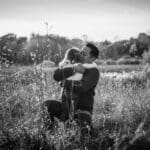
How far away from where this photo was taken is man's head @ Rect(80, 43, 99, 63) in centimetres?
360

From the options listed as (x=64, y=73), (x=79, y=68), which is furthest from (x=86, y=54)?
(x=64, y=73)

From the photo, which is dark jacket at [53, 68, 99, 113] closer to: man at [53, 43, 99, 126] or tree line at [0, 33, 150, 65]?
man at [53, 43, 99, 126]

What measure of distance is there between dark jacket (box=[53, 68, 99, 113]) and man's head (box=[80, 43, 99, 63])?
0.74 ft

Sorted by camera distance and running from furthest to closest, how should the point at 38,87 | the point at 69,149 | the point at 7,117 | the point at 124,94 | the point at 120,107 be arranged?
1. the point at 124,94
2. the point at 120,107
3. the point at 38,87
4. the point at 7,117
5. the point at 69,149

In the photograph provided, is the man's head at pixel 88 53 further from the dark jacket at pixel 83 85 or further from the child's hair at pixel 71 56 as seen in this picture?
the dark jacket at pixel 83 85

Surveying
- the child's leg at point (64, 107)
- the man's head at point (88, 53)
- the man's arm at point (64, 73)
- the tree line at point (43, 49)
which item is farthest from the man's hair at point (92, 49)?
the child's leg at point (64, 107)

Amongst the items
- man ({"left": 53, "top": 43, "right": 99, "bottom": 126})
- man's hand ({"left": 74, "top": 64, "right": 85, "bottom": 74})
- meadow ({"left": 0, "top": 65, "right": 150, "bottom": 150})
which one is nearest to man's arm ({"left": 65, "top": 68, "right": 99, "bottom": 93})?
man ({"left": 53, "top": 43, "right": 99, "bottom": 126})

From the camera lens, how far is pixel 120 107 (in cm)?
404

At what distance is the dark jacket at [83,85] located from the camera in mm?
3420

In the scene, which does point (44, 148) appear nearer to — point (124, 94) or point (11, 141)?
point (11, 141)

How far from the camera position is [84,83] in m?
3.48

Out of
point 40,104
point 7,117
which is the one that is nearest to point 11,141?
point 7,117

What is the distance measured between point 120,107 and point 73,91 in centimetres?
91

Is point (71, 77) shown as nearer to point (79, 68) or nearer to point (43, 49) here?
point (79, 68)
